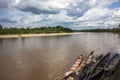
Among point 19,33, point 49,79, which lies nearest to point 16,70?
point 49,79

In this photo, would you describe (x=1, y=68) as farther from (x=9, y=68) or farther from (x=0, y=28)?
(x=0, y=28)

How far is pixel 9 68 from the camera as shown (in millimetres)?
26266

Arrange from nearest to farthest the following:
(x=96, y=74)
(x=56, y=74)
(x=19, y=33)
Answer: (x=96, y=74)
(x=56, y=74)
(x=19, y=33)

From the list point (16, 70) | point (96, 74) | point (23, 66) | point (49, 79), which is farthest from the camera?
point (23, 66)

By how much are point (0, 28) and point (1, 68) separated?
8756cm

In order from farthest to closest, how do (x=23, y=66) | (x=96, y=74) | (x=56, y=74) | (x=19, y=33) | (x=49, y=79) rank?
(x=19, y=33)
(x=23, y=66)
(x=56, y=74)
(x=49, y=79)
(x=96, y=74)

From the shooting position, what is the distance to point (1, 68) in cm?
2636

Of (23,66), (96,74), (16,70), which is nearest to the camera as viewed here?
(96,74)

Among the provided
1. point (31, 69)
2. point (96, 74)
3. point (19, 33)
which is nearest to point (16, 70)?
point (31, 69)

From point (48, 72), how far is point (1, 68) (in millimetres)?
6613

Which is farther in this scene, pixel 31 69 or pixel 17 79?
pixel 31 69

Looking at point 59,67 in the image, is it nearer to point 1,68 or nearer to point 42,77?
point 42,77

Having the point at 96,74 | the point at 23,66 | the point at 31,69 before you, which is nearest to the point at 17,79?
the point at 31,69

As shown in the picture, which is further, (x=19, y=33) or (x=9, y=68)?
(x=19, y=33)
